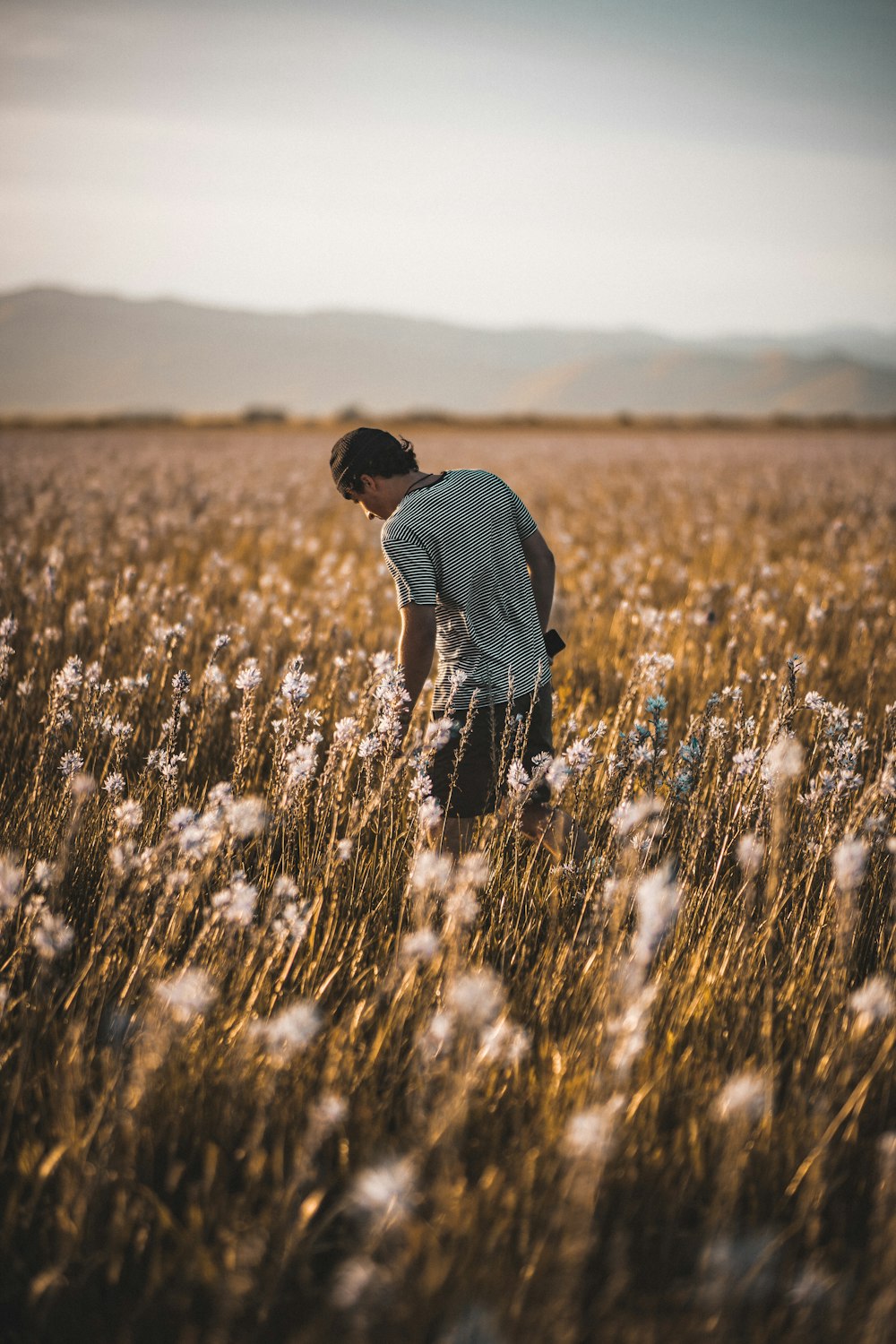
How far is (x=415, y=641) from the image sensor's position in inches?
117

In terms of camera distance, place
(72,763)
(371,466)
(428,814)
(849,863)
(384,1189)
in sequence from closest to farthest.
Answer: (384,1189)
(849,863)
(428,814)
(72,763)
(371,466)

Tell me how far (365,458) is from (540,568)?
Answer: 0.89 m

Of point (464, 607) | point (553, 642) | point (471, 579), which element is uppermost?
point (471, 579)

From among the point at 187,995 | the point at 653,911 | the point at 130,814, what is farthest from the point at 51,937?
the point at 653,911

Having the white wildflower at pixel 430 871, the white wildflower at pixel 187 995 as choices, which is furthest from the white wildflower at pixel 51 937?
the white wildflower at pixel 430 871

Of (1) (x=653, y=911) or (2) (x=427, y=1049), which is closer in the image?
(1) (x=653, y=911)

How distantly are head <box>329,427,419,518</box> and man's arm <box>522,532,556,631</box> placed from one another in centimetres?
59

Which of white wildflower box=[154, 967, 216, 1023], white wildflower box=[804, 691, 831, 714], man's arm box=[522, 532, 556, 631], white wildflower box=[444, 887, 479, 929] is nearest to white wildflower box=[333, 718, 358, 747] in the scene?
white wildflower box=[444, 887, 479, 929]

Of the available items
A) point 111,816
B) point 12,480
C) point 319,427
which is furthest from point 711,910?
point 319,427

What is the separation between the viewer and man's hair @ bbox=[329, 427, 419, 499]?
3051 millimetres

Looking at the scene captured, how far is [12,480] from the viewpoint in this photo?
13.3 metres

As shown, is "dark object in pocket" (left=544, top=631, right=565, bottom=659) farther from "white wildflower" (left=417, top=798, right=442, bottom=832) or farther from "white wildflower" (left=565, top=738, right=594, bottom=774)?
"white wildflower" (left=417, top=798, right=442, bottom=832)

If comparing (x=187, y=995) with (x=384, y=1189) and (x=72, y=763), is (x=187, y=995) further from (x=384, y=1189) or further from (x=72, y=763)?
(x=72, y=763)

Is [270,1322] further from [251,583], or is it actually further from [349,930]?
[251,583]
